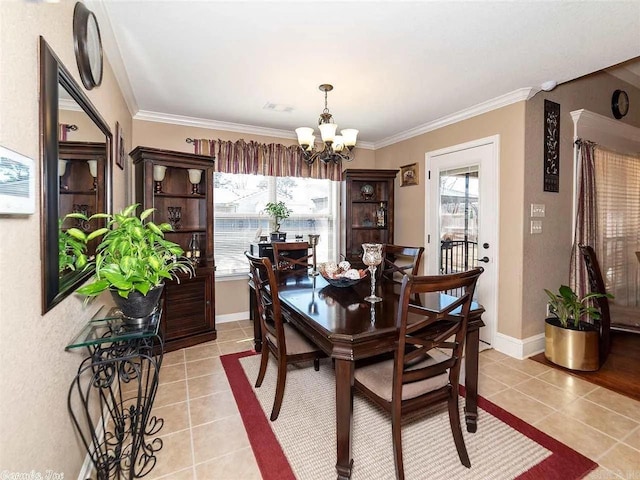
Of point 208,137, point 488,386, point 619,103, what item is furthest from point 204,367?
point 619,103

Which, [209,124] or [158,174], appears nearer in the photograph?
[158,174]

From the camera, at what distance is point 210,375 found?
266cm

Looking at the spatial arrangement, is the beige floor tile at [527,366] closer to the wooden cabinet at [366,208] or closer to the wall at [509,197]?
the wall at [509,197]

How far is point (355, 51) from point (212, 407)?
2.70 metres

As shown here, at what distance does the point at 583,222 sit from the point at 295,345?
317cm

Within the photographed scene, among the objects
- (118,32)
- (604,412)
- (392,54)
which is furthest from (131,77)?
(604,412)

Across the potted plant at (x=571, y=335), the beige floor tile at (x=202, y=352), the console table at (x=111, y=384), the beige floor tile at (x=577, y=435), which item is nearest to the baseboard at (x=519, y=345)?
the potted plant at (x=571, y=335)

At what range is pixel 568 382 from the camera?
2.52 metres

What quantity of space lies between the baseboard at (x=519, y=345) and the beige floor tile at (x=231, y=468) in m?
2.57

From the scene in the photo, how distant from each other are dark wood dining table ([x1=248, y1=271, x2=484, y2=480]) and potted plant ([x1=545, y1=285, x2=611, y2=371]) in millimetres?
→ 1440

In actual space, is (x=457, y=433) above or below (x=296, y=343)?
below

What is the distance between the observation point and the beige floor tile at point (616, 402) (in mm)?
2123

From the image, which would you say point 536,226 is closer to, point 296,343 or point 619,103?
point 619,103

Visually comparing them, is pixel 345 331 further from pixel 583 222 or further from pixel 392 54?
pixel 583 222
